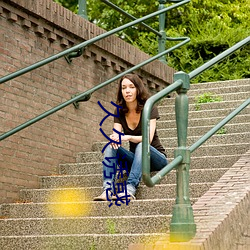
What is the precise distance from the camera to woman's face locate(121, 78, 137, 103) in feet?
20.4

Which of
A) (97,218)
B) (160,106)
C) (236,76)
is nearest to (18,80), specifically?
(97,218)

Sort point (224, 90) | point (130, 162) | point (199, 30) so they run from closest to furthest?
point (130, 162)
point (224, 90)
point (199, 30)

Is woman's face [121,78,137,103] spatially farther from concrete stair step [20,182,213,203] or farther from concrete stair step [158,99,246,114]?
concrete stair step [158,99,246,114]

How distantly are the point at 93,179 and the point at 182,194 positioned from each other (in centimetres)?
231

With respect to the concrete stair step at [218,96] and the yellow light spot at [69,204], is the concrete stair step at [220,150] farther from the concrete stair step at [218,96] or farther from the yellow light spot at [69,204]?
the concrete stair step at [218,96]

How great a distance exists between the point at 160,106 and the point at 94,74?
51.4 inches

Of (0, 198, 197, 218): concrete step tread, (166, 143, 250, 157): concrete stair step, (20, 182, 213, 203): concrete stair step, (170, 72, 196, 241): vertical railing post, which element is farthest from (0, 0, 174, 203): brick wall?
(170, 72, 196, 241): vertical railing post

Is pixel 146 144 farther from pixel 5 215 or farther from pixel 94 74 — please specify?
pixel 94 74

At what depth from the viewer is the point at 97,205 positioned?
5.75 m

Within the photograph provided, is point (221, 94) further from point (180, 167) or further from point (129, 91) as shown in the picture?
point (180, 167)

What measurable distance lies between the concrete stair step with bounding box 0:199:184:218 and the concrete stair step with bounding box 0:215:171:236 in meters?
0.28

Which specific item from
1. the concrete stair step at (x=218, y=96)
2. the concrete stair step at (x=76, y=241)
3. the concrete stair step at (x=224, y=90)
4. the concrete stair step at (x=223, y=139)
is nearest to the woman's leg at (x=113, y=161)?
the concrete stair step at (x=76, y=241)

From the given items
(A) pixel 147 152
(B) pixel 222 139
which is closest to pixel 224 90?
(B) pixel 222 139

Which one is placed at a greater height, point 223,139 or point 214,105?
point 214,105
